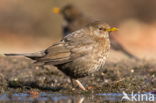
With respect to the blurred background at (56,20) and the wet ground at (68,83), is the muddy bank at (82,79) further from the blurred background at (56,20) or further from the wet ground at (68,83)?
the blurred background at (56,20)

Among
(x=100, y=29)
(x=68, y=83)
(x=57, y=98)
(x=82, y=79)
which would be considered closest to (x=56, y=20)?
(x=82, y=79)

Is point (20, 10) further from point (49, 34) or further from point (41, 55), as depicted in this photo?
point (41, 55)

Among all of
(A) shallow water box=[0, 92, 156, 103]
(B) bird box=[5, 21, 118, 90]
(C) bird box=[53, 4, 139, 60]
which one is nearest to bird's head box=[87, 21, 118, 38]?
(B) bird box=[5, 21, 118, 90]

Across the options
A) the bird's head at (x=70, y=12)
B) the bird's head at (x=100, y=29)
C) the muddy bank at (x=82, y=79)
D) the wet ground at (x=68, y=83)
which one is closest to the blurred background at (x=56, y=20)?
the bird's head at (x=70, y=12)

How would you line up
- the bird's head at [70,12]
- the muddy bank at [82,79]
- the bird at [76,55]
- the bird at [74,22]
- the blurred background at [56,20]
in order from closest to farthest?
the bird at [76,55], the muddy bank at [82,79], the bird at [74,22], the bird's head at [70,12], the blurred background at [56,20]

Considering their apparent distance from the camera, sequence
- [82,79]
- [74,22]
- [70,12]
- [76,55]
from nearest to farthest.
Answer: [76,55], [82,79], [74,22], [70,12]

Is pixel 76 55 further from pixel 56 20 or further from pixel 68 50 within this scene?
pixel 56 20

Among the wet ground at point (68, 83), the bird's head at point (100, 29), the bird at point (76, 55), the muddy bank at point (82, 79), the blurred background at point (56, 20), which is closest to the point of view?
the wet ground at point (68, 83)
